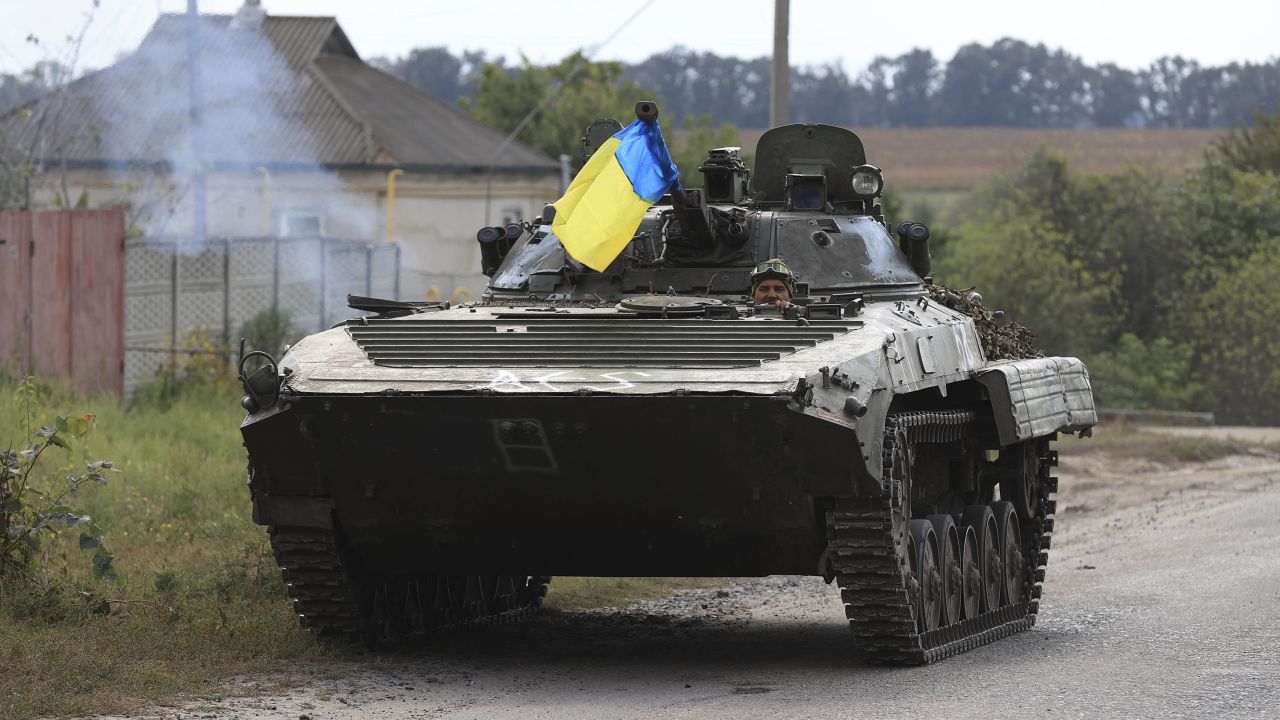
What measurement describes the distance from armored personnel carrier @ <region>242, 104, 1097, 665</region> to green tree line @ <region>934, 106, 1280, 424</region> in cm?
2263

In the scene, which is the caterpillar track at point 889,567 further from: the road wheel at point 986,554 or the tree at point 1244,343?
the tree at point 1244,343

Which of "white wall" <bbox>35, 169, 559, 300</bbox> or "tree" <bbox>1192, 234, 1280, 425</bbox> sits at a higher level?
"white wall" <bbox>35, 169, 559, 300</bbox>

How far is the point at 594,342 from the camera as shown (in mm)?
9195

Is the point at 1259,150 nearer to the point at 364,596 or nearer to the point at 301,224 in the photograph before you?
the point at 301,224

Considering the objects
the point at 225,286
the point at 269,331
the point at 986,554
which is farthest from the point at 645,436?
the point at 269,331

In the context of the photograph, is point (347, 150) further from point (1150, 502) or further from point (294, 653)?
point (294, 653)

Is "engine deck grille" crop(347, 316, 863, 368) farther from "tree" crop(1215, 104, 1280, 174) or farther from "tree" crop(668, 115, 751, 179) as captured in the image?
"tree" crop(1215, 104, 1280, 174)

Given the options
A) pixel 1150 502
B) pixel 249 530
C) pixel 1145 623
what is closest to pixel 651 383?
pixel 1145 623

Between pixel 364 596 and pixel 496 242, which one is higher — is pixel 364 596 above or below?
below

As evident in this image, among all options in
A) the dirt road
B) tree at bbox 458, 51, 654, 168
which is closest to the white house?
tree at bbox 458, 51, 654, 168

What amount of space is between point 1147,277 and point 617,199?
28626mm

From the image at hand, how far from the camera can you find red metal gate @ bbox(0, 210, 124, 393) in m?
18.5

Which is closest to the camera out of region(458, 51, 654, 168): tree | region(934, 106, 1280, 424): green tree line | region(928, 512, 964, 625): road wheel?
region(928, 512, 964, 625): road wheel

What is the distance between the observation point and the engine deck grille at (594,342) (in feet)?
29.4
